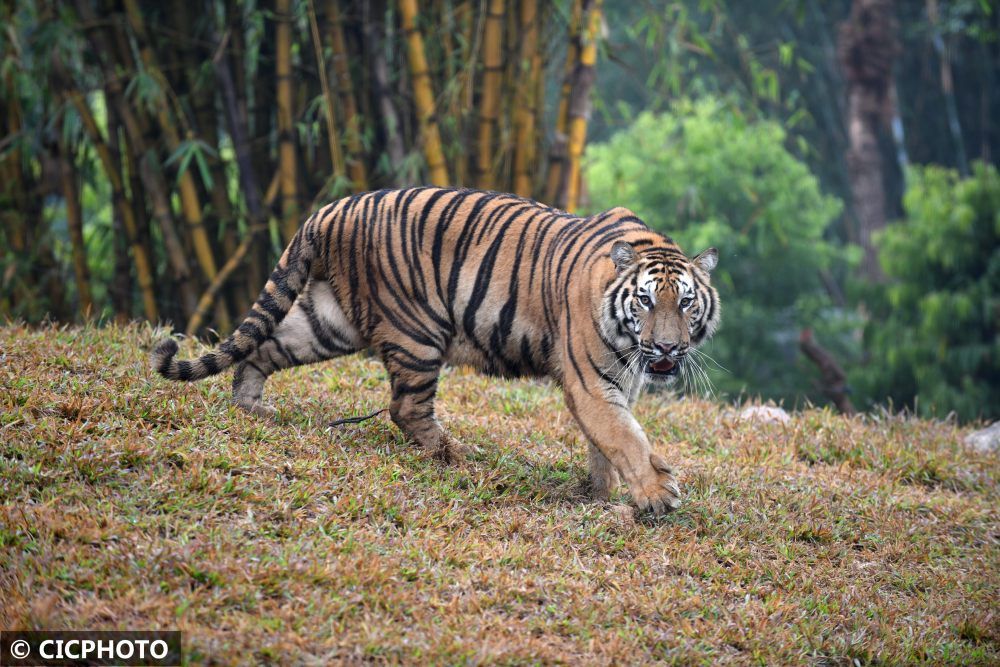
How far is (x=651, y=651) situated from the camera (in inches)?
150

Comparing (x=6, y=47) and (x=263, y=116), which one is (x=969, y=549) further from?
(x=6, y=47)

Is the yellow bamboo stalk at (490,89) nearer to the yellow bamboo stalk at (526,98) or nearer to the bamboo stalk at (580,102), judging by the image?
the yellow bamboo stalk at (526,98)

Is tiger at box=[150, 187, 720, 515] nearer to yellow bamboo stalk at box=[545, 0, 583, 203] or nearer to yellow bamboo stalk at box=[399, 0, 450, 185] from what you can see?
yellow bamboo stalk at box=[399, 0, 450, 185]

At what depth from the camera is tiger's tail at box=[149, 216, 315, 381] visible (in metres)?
4.69

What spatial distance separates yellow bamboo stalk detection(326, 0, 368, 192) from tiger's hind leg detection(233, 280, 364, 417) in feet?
7.84

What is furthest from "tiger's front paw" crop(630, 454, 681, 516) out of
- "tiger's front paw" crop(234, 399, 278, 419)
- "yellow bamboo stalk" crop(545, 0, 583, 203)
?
"yellow bamboo stalk" crop(545, 0, 583, 203)

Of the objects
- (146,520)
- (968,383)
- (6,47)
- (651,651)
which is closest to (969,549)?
(651,651)

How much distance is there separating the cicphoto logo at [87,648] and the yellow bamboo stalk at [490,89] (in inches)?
187

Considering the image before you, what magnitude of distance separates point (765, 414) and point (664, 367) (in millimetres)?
2516

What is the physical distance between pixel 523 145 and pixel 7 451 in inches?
169

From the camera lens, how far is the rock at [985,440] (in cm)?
672

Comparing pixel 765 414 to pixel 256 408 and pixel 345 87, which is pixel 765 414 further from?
pixel 345 87

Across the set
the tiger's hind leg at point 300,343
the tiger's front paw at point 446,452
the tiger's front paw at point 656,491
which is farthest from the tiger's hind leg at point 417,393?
the tiger's front paw at point 656,491

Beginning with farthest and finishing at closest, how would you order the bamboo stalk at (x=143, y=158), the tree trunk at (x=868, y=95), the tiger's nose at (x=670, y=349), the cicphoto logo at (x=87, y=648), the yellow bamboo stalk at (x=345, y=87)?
the tree trunk at (x=868, y=95), the yellow bamboo stalk at (x=345, y=87), the bamboo stalk at (x=143, y=158), the tiger's nose at (x=670, y=349), the cicphoto logo at (x=87, y=648)
